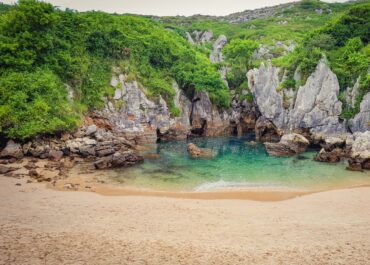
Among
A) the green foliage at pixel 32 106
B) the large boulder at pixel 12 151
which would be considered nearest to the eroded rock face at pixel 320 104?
the green foliage at pixel 32 106

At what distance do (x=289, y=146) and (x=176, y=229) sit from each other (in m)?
31.0

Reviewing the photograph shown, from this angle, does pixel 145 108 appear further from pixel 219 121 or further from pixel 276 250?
pixel 276 250

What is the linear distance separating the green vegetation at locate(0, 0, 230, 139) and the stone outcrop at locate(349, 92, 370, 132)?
2671cm

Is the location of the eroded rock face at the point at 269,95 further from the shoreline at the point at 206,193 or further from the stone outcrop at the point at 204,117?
the shoreline at the point at 206,193

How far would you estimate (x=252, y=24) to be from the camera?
118 meters

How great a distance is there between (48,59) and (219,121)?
35620mm

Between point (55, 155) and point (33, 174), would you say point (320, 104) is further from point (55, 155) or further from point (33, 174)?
point (33, 174)

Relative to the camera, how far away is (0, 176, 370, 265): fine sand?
15834 mm

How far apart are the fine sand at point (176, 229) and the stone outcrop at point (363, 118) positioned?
23.2 metres

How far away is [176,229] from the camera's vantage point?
1964 centimetres

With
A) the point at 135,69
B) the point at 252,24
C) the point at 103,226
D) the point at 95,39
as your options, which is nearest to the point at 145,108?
the point at 135,69

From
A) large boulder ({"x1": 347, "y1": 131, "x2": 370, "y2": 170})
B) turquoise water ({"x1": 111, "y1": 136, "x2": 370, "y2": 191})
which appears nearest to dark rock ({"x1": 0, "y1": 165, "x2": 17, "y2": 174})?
turquoise water ({"x1": 111, "y1": 136, "x2": 370, "y2": 191})

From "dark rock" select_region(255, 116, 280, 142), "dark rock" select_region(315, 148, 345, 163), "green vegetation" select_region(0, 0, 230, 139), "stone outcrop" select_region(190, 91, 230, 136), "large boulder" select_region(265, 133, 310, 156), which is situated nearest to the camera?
"green vegetation" select_region(0, 0, 230, 139)

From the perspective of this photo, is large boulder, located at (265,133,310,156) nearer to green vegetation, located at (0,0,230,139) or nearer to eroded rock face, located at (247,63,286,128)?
eroded rock face, located at (247,63,286,128)
